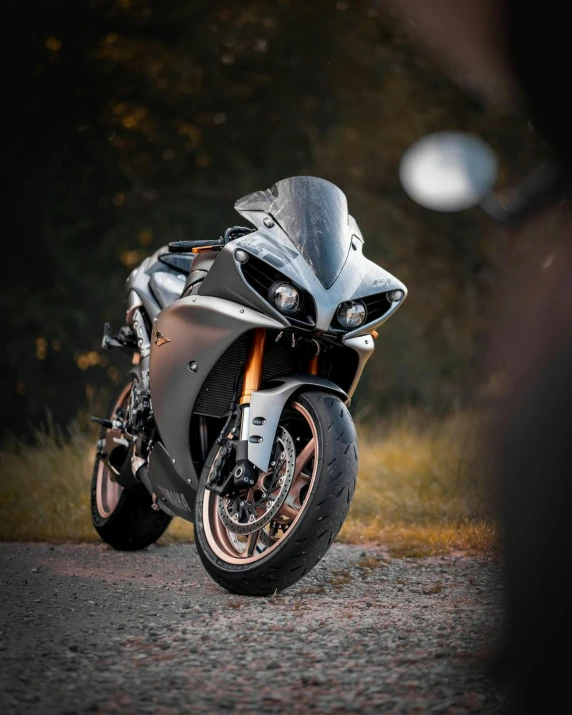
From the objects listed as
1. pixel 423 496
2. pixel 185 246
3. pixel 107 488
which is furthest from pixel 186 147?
pixel 185 246

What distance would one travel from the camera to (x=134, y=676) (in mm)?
2857

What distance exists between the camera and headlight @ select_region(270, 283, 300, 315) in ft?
12.8

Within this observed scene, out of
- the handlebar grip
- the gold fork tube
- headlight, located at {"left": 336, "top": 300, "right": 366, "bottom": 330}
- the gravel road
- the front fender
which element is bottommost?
the gravel road

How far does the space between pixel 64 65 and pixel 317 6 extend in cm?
295

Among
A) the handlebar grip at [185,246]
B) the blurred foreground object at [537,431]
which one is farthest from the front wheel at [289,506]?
the blurred foreground object at [537,431]

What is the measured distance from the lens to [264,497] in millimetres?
3916

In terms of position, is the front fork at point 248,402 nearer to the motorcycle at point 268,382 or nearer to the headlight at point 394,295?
the motorcycle at point 268,382

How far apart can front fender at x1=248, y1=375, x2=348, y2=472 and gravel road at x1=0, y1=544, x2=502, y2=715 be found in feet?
1.77

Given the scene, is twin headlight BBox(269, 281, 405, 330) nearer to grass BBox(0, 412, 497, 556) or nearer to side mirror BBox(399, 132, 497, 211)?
grass BBox(0, 412, 497, 556)

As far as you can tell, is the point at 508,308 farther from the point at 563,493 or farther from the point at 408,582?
the point at 563,493

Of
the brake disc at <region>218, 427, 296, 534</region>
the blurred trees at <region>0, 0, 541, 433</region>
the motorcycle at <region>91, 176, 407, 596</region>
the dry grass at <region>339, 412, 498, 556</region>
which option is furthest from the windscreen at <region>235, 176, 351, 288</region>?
the blurred trees at <region>0, 0, 541, 433</region>

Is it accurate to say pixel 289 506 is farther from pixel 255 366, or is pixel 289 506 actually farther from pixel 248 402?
pixel 255 366

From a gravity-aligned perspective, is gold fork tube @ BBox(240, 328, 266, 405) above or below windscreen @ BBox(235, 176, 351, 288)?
below

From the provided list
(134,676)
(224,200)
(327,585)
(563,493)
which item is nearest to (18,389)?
(224,200)
